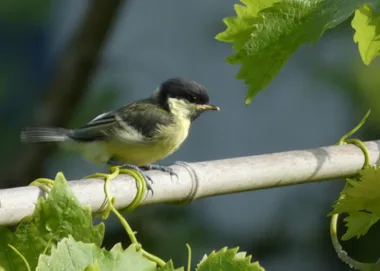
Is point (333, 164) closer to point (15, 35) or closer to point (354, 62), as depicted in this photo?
point (354, 62)

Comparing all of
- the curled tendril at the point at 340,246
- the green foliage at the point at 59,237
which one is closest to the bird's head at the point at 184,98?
the curled tendril at the point at 340,246

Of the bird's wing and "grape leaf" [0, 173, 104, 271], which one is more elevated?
"grape leaf" [0, 173, 104, 271]

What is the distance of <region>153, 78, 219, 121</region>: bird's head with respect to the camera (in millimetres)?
2311

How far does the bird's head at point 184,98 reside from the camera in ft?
7.58

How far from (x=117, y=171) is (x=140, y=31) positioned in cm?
332

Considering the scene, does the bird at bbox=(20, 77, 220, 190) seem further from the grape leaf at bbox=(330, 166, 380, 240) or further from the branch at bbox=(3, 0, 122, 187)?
the grape leaf at bbox=(330, 166, 380, 240)

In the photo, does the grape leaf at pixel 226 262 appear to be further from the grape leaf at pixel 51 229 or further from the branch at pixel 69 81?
the branch at pixel 69 81

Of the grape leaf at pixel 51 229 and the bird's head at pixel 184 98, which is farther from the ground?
the grape leaf at pixel 51 229

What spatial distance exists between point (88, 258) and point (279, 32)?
0.73 feet

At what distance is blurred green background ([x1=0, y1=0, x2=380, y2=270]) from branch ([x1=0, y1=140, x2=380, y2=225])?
1.54m

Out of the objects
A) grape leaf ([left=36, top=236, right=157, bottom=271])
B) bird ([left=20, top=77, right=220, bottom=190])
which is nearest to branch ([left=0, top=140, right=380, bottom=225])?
grape leaf ([left=36, top=236, right=157, bottom=271])

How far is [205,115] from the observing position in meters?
3.99

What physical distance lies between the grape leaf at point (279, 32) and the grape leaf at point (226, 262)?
5.7 inches

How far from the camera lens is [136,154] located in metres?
2.17
